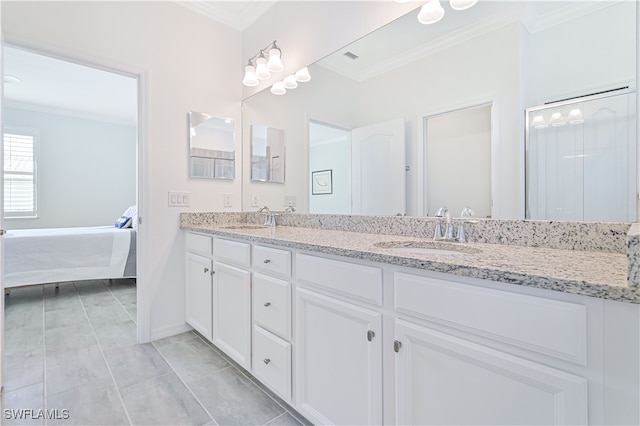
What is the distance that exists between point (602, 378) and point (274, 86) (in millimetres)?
2352

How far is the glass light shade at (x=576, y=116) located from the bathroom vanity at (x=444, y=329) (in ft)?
1.22

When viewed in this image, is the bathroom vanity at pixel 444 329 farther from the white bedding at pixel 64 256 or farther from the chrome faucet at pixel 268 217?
the white bedding at pixel 64 256

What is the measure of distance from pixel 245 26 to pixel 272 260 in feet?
7.09

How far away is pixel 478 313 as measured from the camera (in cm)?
73

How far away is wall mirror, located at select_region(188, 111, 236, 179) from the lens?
2287mm

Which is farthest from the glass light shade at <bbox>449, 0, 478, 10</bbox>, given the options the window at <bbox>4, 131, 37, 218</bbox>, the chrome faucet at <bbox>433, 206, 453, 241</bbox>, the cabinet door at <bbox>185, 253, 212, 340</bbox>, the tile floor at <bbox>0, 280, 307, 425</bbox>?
the window at <bbox>4, 131, 37, 218</bbox>

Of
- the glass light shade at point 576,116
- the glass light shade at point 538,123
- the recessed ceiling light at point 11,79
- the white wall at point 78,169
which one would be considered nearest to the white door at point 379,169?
the glass light shade at point 538,123

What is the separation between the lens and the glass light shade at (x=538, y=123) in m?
1.12

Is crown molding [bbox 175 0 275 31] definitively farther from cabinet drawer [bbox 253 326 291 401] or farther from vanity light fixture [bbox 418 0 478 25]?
cabinet drawer [bbox 253 326 291 401]

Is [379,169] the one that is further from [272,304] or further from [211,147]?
[211,147]

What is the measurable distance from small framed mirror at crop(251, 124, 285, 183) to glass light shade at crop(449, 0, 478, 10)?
137cm

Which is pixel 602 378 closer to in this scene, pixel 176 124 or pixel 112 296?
pixel 176 124

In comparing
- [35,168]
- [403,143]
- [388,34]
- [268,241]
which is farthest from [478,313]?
[35,168]

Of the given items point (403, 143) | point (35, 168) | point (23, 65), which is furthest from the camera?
point (35, 168)
